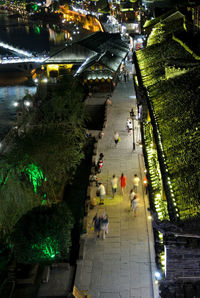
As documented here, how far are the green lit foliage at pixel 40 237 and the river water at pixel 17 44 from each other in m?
19.3

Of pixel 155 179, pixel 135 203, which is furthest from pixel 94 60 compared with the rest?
pixel 155 179

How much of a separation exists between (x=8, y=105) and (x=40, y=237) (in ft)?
100

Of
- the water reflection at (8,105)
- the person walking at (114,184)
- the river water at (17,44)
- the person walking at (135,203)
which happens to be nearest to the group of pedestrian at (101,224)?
the person walking at (135,203)

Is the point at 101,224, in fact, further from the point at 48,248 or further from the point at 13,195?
the point at 13,195

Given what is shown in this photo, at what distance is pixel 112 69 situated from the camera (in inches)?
1540

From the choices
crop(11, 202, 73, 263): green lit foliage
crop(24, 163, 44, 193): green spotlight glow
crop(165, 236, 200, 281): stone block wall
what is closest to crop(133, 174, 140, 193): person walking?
crop(11, 202, 73, 263): green lit foliage

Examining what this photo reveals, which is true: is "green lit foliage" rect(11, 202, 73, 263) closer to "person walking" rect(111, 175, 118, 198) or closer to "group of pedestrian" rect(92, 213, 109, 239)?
"group of pedestrian" rect(92, 213, 109, 239)

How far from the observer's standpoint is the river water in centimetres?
4097

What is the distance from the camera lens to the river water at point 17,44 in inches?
1613

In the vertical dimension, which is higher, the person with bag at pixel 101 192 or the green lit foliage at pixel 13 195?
the green lit foliage at pixel 13 195

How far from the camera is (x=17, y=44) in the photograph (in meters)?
87.2

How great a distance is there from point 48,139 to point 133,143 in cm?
765

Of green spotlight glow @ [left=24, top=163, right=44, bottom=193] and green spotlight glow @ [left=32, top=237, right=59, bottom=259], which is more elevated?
green spotlight glow @ [left=24, top=163, right=44, bottom=193]

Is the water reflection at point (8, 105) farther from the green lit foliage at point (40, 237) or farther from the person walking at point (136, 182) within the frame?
the green lit foliage at point (40, 237)
